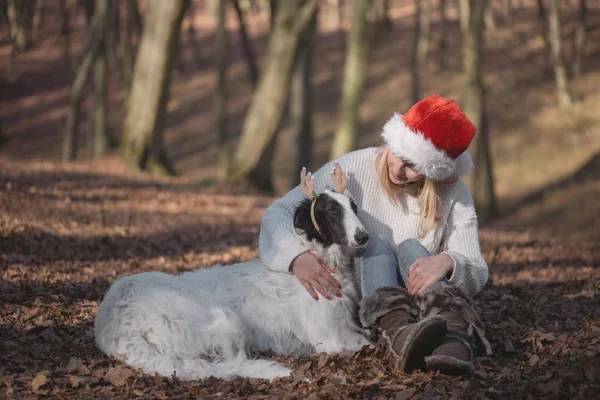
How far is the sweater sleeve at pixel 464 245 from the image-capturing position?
5.25m

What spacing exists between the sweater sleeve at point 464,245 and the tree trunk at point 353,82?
1155 centimetres

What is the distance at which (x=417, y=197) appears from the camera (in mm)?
5680

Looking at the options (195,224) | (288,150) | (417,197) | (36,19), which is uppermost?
(36,19)

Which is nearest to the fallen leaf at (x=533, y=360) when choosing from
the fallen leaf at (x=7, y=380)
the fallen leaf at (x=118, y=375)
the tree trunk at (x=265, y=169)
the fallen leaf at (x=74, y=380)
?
the fallen leaf at (x=118, y=375)

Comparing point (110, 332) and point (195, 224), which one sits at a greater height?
point (110, 332)

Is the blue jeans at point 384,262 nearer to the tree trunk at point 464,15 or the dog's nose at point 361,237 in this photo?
the dog's nose at point 361,237

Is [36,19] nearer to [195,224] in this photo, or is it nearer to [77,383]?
[195,224]

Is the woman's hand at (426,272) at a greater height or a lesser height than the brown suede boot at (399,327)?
greater

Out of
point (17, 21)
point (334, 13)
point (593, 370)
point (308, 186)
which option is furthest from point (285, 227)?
point (334, 13)

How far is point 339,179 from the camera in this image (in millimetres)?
5520

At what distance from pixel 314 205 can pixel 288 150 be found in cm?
2513

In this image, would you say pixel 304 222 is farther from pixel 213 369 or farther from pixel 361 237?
pixel 213 369

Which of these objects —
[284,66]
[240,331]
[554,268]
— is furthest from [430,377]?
[284,66]

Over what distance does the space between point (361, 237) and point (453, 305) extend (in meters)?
0.82
